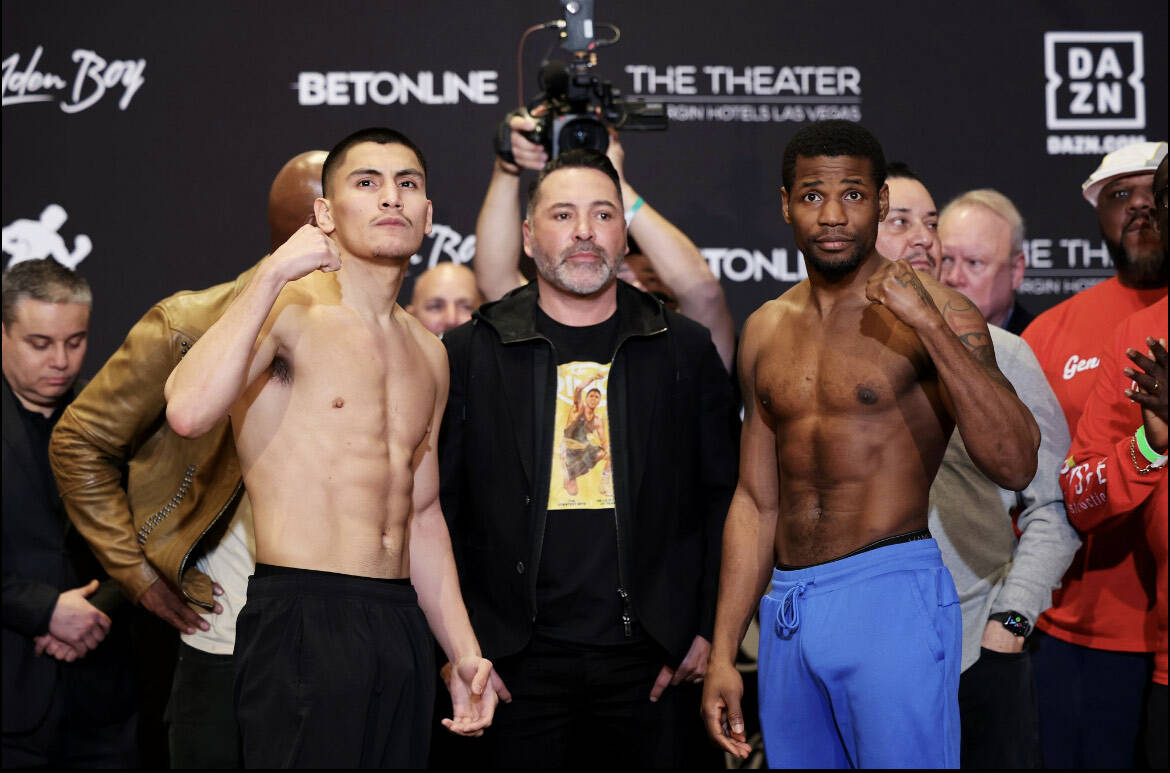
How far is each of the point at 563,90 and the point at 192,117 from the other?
147cm

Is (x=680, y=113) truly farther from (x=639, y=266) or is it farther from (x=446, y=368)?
(x=446, y=368)

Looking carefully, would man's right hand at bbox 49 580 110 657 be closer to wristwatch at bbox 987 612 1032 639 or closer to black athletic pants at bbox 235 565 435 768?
black athletic pants at bbox 235 565 435 768

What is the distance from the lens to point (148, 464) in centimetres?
305

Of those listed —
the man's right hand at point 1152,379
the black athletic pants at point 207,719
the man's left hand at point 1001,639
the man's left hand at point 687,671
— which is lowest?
the black athletic pants at point 207,719

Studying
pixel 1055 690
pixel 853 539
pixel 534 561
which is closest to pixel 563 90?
pixel 534 561

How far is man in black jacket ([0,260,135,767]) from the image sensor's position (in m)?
3.19

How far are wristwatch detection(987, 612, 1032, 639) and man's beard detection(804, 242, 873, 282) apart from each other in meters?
0.94

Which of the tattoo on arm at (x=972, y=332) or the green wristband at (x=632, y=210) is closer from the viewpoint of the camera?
the tattoo on arm at (x=972, y=332)

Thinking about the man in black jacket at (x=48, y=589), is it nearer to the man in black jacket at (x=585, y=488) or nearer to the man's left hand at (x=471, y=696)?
the man in black jacket at (x=585, y=488)

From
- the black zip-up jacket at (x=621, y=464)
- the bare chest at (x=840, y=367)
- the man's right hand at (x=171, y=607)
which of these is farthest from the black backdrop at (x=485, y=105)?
the bare chest at (x=840, y=367)

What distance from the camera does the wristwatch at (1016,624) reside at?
2826 millimetres

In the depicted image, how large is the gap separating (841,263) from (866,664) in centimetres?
83

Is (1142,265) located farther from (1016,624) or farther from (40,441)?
(40,441)

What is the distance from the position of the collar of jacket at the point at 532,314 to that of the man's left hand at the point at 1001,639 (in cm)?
107
